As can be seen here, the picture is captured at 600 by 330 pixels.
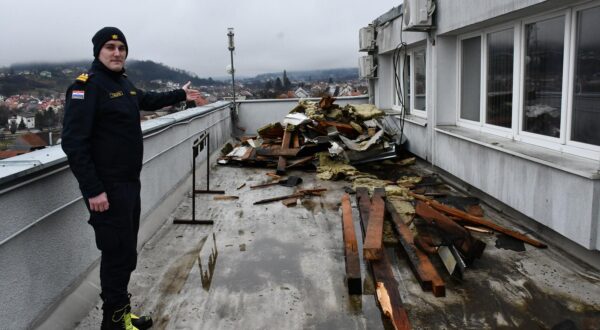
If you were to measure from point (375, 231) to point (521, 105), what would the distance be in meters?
2.73

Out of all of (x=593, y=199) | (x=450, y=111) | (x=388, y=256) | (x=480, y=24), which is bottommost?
(x=388, y=256)

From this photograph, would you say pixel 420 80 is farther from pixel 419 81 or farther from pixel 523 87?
pixel 523 87

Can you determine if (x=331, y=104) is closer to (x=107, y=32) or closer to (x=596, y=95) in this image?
(x=596, y=95)

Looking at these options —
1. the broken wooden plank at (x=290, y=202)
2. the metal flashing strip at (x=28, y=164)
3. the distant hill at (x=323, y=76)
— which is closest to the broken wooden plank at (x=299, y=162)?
the broken wooden plank at (x=290, y=202)

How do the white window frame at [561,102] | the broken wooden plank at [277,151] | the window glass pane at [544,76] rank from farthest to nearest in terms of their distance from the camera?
the broken wooden plank at [277,151]
the window glass pane at [544,76]
the white window frame at [561,102]

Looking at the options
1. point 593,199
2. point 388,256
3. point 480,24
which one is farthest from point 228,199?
point 593,199

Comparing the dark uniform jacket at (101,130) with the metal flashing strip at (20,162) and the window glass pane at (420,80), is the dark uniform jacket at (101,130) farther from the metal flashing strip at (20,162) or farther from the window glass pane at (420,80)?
the window glass pane at (420,80)

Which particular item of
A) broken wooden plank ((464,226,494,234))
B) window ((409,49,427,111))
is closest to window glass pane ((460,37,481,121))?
window ((409,49,427,111))

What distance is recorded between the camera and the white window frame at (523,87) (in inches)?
199

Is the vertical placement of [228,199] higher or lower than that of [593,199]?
A: lower

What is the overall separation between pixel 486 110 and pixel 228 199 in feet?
13.5

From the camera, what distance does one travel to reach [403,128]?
10859 millimetres

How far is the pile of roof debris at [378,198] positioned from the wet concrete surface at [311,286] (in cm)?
14

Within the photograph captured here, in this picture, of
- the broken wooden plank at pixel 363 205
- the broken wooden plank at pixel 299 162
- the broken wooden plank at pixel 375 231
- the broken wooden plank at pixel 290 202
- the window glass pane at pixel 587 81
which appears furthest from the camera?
the broken wooden plank at pixel 299 162
